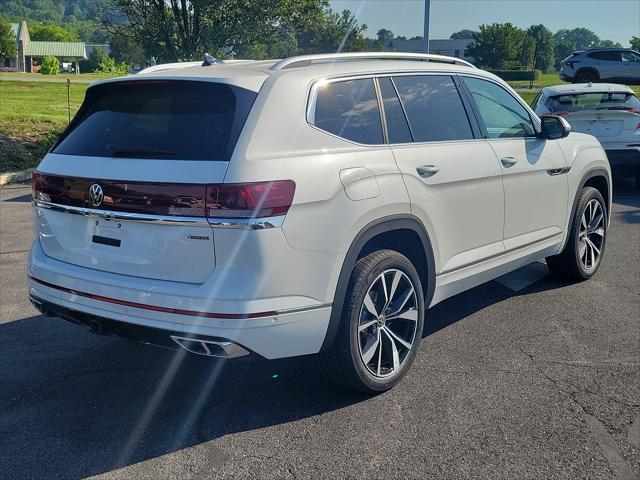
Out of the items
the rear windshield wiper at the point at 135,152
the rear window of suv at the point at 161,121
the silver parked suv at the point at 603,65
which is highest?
the silver parked suv at the point at 603,65

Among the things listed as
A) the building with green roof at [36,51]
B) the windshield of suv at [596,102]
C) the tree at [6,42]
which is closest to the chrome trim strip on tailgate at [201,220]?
the windshield of suv at [596,102]

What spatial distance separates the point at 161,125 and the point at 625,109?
8.80m

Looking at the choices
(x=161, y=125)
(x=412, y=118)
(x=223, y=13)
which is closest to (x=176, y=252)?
(x=161, y=125)

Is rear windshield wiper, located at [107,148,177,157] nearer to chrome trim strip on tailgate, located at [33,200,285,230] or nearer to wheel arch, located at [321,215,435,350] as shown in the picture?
chrome trim strip on tailgate, located at [33,200,285,230]

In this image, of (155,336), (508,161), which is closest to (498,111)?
(508,161)

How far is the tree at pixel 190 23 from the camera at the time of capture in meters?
13.6

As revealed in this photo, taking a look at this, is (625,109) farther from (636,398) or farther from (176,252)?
(176,252)

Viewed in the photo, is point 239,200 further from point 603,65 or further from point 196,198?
point 603,65

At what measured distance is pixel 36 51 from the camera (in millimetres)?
131250

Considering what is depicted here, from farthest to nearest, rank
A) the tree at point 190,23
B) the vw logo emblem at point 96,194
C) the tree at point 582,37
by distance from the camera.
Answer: the tree at point 582,37
the tree at point 190,23
the vw logo emblem at point 96,194

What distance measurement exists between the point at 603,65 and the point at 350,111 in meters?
29.3

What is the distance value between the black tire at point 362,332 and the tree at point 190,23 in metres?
10.8

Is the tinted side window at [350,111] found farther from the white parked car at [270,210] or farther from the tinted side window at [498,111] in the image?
the tinted side window at [498,111]

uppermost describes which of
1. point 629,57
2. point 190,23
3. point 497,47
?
point 497,47
